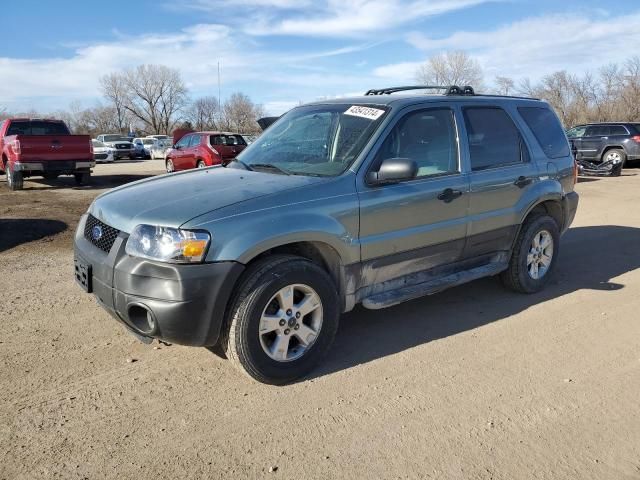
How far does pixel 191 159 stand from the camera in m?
17.9

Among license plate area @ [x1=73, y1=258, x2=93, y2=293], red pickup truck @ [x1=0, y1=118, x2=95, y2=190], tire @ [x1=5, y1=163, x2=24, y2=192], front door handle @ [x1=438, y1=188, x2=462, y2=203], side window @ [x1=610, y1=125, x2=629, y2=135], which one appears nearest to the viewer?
license plate area @ [x1=73, y1=258, x2=93, y2=293]

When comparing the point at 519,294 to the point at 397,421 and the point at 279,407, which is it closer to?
the point at 397,421

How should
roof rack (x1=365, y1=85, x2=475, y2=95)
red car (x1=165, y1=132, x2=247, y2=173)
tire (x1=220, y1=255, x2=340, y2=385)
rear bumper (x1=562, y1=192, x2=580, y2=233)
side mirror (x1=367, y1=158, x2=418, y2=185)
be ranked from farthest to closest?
red car (x1=165, y1=132, x2=247, y2=173) → rear bumper (x1=562, y1=192, x2=580, y2=233) → roof rack (x1=365, y1=85, x2=475, y2=95) → side mirror (x1=367, y1=158, x2=418, y2=185) → tire (x1=220, y1=255, x2=340, y2=385)

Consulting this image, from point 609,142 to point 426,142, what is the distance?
18.4m

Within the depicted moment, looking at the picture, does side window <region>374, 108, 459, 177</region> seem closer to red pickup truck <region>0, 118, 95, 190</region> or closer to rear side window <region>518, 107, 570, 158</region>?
rear side window <region>518, 107, 570, 158</region>

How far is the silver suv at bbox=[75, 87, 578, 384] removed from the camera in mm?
3080

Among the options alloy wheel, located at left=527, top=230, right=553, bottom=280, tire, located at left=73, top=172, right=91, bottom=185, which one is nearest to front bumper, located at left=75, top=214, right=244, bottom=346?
alloy wheel, located at left=527, top=230, right=553, bottom=280

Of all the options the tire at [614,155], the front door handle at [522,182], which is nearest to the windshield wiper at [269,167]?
the front door handle at [522,182]

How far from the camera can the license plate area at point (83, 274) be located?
344cm

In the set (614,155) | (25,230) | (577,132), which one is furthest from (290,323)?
(577,132)

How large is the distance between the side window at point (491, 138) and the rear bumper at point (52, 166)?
11691 mm

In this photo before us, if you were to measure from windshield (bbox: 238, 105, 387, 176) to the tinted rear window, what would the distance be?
12.4m

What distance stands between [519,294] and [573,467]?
8.78 ft

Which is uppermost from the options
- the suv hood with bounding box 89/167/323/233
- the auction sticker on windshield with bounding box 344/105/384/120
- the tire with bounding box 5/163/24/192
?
the auction sticker on windshield with bounding box 344/105/384/120
